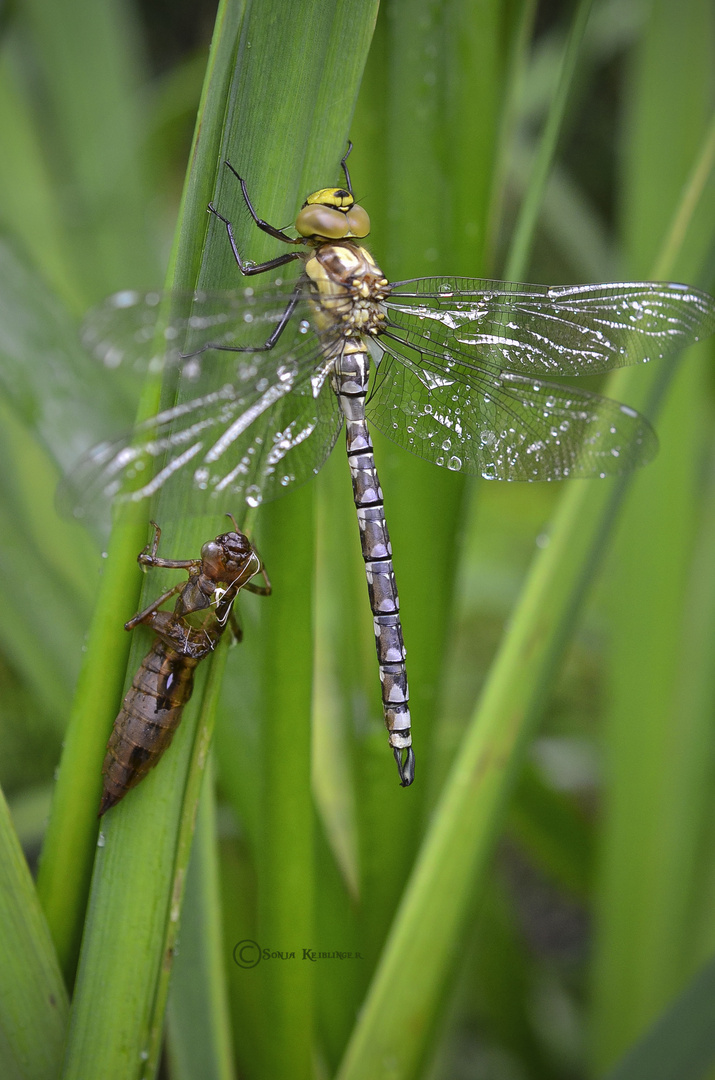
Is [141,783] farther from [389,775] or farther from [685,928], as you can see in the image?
[685,928]

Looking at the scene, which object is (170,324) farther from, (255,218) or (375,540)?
(375,540)

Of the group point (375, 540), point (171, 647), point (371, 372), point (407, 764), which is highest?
point (371, 372)

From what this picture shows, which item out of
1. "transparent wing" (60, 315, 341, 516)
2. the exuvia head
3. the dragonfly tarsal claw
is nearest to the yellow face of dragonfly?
"transparent wing" (60, 315, 341, 516)

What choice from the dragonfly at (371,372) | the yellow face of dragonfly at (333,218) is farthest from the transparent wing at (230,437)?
the yellow face of dragonfly at (333,218)

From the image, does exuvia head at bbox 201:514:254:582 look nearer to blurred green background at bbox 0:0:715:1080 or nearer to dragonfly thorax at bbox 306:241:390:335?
blurred green background at bbox 0:0:715:1080

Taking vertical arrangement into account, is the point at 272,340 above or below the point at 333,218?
below

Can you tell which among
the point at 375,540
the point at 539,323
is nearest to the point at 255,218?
the point at 375,540

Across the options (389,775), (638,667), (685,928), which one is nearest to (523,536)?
(638,667)
